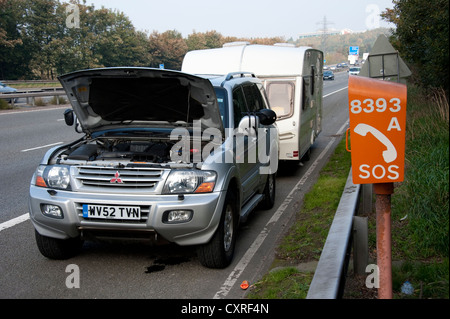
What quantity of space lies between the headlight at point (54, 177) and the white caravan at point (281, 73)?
5.84 metres

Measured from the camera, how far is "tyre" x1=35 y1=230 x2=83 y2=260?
5.38m

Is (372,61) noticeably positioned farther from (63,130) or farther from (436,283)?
(63,130)

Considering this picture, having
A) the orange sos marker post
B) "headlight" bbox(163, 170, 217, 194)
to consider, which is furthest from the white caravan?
the orange sos marker post

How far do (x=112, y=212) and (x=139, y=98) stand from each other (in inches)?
69.4

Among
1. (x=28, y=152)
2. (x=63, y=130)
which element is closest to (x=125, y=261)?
(x=28, y=152)

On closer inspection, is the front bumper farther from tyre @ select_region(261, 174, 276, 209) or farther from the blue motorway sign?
the blue motorway sign

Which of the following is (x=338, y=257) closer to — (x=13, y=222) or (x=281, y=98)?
(x=13, y=222)

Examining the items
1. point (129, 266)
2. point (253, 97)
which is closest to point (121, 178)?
point (129, 266)

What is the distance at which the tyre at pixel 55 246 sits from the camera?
5383 millimetres

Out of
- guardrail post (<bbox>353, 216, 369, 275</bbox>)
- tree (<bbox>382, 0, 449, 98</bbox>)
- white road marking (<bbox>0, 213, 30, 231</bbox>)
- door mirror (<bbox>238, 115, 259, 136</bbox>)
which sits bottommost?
white road marking (<bbox>0, 213, 30, 231</bbox>)

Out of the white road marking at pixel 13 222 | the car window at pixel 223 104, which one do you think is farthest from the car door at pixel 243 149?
the white road marking at pixel 13 222

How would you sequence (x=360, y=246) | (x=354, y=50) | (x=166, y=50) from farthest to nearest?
(x=354, y=50)
(x=166, y=50)
(x=360, y=246)

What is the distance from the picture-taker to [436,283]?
4.04m

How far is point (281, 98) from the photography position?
10766 millimetres
